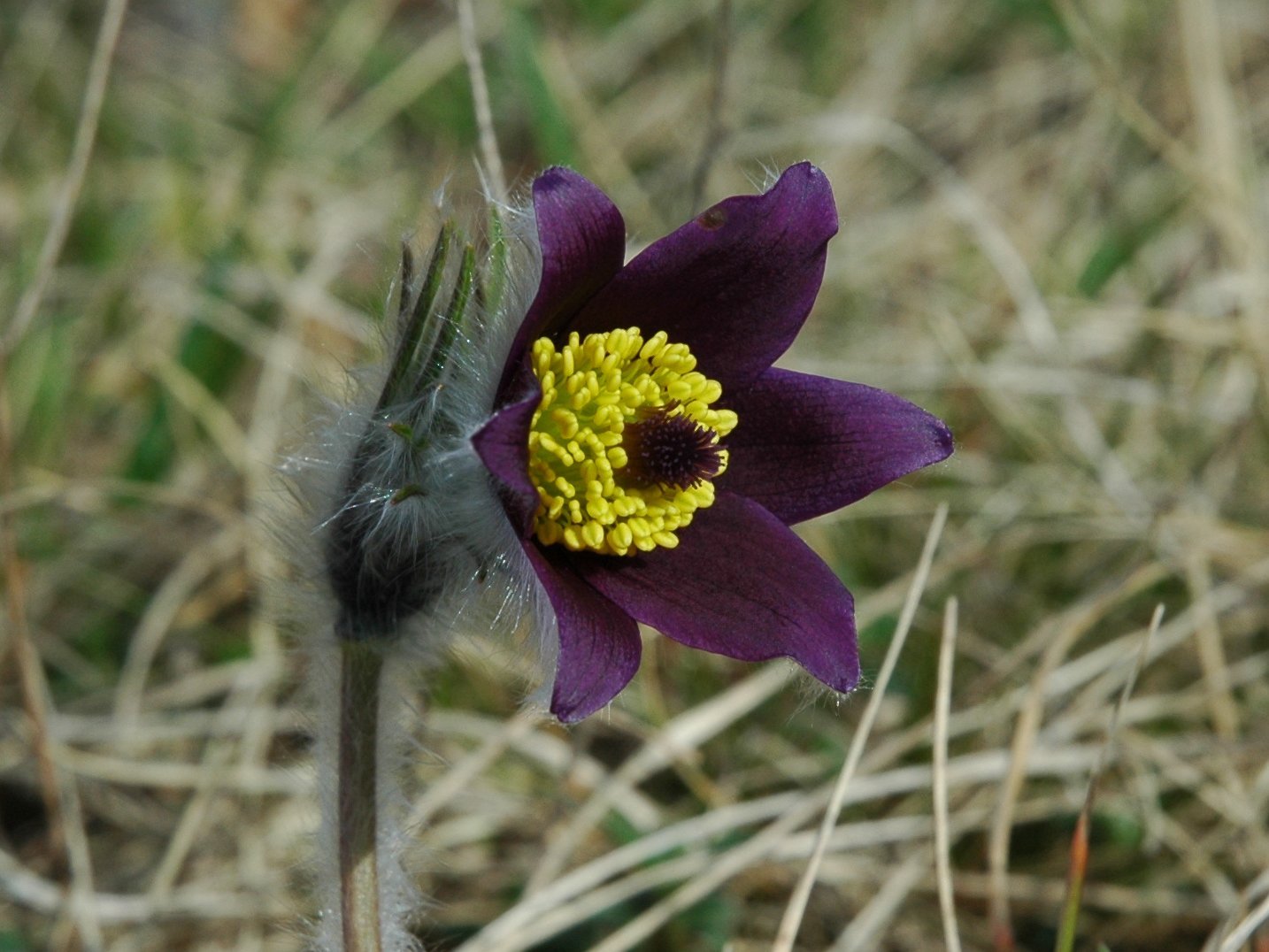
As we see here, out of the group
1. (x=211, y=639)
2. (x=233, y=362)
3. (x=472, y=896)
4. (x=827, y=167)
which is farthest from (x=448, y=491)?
(x=827, y=167)

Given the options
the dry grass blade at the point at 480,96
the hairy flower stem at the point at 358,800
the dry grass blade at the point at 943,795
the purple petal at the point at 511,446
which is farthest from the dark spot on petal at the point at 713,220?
the dry grass blade at the point at 943,795

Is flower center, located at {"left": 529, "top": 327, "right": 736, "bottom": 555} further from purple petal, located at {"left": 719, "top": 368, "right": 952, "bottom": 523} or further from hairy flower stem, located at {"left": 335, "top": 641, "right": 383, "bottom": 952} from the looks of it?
hairy flower stem, located at {"left": 335, "top": 641, "right": 383, "bottom": 952}

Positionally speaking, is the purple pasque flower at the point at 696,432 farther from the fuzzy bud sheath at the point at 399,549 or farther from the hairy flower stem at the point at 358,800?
the hairy flower stem at the point at 358,800

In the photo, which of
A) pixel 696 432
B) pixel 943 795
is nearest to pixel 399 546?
pixel 696 432

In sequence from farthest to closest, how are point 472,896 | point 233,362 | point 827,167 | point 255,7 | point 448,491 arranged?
point 255,7 → point 827,167 → point 233,362 → point 472,896 → point 448,491

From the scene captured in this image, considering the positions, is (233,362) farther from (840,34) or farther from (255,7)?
(840,34)

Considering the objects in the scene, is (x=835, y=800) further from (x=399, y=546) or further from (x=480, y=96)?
(x=480, y=96)

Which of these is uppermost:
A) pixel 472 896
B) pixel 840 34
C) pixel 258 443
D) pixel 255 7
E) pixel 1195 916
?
pixel 840 34

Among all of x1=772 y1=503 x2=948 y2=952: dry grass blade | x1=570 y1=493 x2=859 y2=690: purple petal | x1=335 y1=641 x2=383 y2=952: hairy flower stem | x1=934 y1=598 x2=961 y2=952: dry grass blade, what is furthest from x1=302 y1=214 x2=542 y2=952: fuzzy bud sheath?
x1=934 y1=598 x2=961 y2=952: dry grass blade
